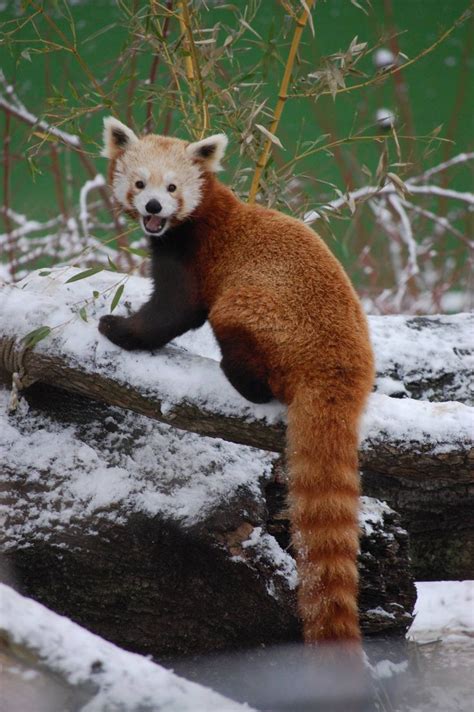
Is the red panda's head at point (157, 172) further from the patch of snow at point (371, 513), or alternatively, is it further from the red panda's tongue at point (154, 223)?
the patch of snow at point (371, 513)

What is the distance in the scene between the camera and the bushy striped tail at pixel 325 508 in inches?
55.1

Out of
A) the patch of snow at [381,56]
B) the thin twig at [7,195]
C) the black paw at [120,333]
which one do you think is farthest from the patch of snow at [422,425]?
the thin twig at [7,195]

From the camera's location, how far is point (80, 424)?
6.82 ft

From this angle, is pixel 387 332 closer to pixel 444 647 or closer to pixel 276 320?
pixel 276 320

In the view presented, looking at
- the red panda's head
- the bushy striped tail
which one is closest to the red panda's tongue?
the red panda's head

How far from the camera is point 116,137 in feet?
6.68

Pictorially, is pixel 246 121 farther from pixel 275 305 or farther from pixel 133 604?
pixel 133 604

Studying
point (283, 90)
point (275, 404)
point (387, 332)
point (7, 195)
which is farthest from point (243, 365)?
point (7, 195)

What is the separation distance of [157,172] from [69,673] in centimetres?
124

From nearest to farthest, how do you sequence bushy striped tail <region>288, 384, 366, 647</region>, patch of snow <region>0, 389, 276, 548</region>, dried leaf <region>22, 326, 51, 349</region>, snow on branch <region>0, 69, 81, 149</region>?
1. bushy striped tail <region>288, 384, 366, 647</region>
2. dried leaf <region>22, 326, 51, 349</region>
3. patch of snow <region>0, 389, 276, 548</region>
4. snow on branch <region>0, 69, 81, 149</region>

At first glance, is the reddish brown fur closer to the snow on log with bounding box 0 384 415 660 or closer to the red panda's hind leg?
the red panda's hind leg

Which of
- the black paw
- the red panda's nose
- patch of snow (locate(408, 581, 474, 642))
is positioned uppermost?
the red panda's nose

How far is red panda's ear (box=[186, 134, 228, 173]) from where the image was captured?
1980 millimetres

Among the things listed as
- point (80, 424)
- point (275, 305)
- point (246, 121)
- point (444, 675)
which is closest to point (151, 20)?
point (246, 121)
